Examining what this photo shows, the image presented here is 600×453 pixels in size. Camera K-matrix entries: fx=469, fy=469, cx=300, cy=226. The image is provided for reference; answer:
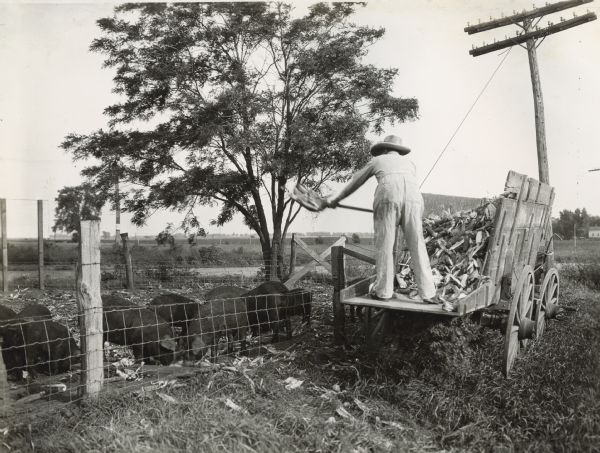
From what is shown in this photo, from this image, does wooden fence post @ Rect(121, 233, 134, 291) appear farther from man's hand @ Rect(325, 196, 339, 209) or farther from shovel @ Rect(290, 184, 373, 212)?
man's hand @ Rect(325, 196, 339, 209)

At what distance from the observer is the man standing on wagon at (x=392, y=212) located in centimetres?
449

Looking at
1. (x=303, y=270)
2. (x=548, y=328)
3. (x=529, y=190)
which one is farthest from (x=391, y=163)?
(x=303, y=270)

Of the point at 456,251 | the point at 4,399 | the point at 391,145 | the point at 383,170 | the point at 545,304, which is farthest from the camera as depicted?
the point at 545,304

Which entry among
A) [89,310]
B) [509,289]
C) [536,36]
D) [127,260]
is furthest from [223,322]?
[536,36]

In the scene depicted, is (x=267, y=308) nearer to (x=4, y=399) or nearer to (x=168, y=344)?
(x=168, y=344)

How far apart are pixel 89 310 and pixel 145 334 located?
6.01 feet

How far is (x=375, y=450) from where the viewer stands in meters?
3.62

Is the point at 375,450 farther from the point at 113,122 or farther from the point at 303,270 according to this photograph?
the point at 113,122

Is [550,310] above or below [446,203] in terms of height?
below

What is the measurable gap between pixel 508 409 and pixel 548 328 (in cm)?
298

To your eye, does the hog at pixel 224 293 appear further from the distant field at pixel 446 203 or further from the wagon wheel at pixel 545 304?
the wagon wheel at pixel 545 304

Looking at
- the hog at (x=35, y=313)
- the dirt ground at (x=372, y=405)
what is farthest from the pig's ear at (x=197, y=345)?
the hog at (x=35, y=313)

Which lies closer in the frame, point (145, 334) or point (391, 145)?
point (391, 145)

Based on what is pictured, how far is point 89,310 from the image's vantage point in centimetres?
458
